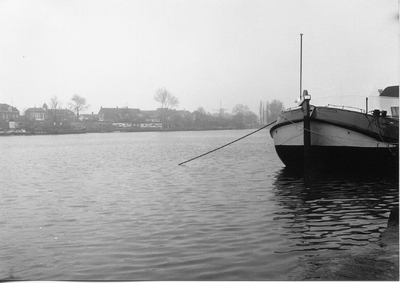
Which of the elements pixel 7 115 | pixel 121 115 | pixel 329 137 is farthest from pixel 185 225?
pixel 121 115

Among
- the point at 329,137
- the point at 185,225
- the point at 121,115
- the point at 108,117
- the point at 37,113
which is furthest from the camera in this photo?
the point at 108,117

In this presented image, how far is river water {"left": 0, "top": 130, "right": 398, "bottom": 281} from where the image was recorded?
21.6ft

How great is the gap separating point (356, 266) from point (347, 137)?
1059 cm

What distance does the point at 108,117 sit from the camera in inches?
5226

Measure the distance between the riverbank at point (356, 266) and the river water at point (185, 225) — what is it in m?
0.25

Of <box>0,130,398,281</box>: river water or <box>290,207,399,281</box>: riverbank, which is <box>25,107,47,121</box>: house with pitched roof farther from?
<box>290,207,399,281</box>: riverbank

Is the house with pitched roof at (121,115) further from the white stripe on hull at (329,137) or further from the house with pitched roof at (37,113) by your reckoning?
the white stripe on hull at (329,137)

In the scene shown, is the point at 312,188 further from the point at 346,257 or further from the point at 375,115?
the point at 346,257

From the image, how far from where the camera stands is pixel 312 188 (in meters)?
13.9

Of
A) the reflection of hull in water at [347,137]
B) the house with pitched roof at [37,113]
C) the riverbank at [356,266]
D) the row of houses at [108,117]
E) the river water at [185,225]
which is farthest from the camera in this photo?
the house with pitched roof at [37,113]

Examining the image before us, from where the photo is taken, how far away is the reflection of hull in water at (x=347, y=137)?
1557 cm

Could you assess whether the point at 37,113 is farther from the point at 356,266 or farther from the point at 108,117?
the point at 356,266

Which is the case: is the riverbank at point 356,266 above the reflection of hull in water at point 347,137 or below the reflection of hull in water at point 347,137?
below

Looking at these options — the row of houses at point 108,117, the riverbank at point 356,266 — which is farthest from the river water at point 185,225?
the row of houses at point 108,117
